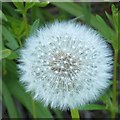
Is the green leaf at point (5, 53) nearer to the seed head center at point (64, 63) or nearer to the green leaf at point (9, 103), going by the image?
the seed head center at point (64, 63)

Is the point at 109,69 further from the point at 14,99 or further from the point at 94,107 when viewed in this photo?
the point at 14,99

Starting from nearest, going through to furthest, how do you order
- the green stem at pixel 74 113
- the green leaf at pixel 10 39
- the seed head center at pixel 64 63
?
the seed head center at pixel 64 63
the green stem at pixel 74 113
the green leaf at pixel 10 39

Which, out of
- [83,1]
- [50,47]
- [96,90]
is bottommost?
[96,90]

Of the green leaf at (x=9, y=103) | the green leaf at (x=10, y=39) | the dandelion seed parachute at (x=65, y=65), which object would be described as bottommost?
the green leaf at (x=9, y=103)

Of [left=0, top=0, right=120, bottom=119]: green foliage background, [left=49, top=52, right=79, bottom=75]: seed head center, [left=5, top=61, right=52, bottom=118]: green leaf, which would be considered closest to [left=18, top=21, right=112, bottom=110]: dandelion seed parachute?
[left=49, top=52, right=79, bottom=75]: seed head center

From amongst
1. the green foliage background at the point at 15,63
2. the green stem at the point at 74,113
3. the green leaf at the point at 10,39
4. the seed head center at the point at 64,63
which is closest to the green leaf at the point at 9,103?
the green foliage background at the point at 15,63

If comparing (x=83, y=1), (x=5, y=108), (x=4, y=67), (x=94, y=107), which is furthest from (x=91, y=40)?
(x=5, y=108)

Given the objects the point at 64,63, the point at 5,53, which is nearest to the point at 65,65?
the point at 64,63

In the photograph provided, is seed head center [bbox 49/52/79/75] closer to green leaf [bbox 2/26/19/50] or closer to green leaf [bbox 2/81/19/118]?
green leaf [bbox 2/26/19/50]
